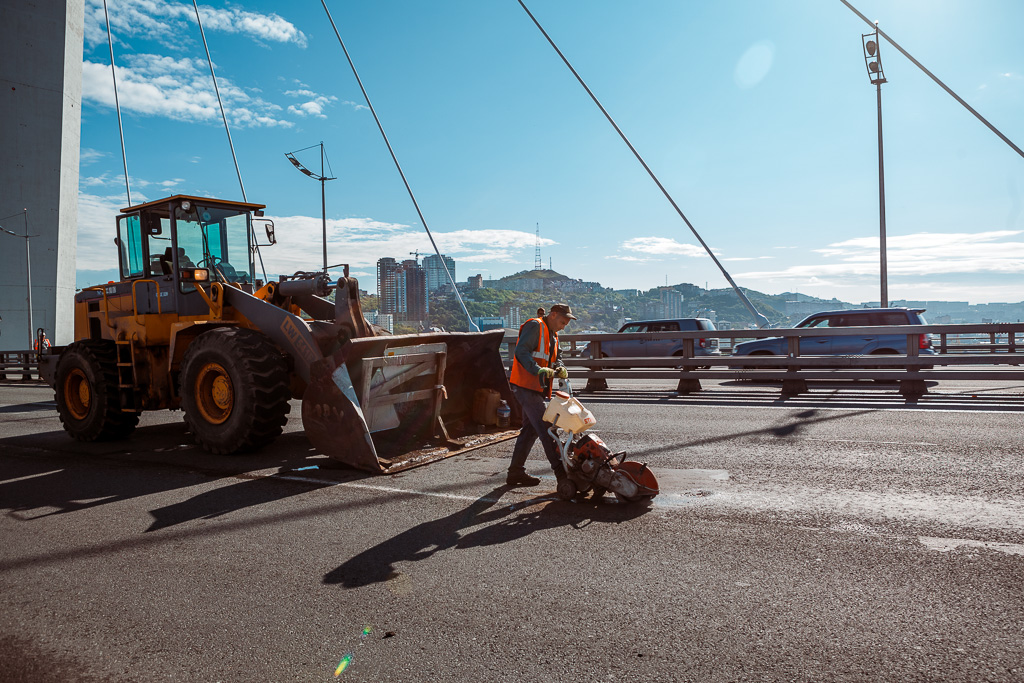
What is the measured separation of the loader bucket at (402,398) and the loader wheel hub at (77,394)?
15.8 feet

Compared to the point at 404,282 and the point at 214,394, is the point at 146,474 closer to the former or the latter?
the point at 214,394

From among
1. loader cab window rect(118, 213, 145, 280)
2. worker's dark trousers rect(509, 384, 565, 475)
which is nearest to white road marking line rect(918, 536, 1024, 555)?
worker's dark trousers rect(509, 384, 565, 475)

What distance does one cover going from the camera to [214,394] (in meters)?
8.29

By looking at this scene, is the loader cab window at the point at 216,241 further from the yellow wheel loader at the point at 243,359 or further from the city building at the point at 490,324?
the city building at the point at 490,324

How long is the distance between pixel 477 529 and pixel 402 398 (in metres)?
3.11

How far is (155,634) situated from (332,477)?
3.33 metres

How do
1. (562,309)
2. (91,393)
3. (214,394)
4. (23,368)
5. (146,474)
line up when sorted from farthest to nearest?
(23,368)
(91,393)
(214,394)
(146,474)
(562,309)

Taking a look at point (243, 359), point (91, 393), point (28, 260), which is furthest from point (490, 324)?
point (28, 260)

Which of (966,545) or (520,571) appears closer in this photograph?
(520,571)

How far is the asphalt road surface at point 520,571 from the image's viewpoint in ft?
10.4

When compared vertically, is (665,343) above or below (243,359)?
below

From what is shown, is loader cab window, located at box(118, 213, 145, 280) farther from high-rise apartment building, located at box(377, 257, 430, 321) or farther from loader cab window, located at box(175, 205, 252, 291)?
high-rise apartment building, located at box(377, 257, 430, 321)

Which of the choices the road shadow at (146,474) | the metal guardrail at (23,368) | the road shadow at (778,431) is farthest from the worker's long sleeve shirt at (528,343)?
the metal guardrail at (23,368)

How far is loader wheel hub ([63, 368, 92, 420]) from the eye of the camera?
9.93 meters
